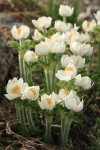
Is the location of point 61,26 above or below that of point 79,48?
above

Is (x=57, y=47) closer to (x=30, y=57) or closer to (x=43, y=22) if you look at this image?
(x=30, y=57)

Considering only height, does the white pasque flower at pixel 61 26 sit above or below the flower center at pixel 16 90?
above

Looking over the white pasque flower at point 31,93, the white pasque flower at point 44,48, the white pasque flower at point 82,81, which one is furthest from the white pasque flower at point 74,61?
the white pasque flower at point 31,93

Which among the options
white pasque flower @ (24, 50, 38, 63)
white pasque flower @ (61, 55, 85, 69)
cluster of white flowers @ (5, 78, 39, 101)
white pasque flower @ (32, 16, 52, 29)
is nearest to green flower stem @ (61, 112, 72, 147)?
cluster of white flowers @ (5, 78, 39, 101)

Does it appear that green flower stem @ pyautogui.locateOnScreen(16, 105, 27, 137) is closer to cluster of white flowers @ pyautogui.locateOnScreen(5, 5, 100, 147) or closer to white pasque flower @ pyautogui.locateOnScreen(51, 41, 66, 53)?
cluster of white flowers @ pyautogui.locateOnScreen(5, 5, 100, 147)

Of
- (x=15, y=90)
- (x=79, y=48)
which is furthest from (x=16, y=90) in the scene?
(x=79, y=48)

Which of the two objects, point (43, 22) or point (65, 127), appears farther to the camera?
point (43, 22)

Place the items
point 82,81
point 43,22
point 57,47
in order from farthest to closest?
point 43,22 < point 57,47 < point 82,81

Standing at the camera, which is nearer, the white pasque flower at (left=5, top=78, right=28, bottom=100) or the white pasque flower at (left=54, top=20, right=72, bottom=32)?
the white pasque flower at (left=5, top=78, right=28, bottom=100)

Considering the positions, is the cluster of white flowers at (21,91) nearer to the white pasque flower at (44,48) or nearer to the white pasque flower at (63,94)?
the white pasque flower at (63,94)

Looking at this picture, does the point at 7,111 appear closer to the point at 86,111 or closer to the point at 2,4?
the point at 86,111

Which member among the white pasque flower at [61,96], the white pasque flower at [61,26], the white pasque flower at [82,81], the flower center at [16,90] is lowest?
the white pasque flower at [61,96]
